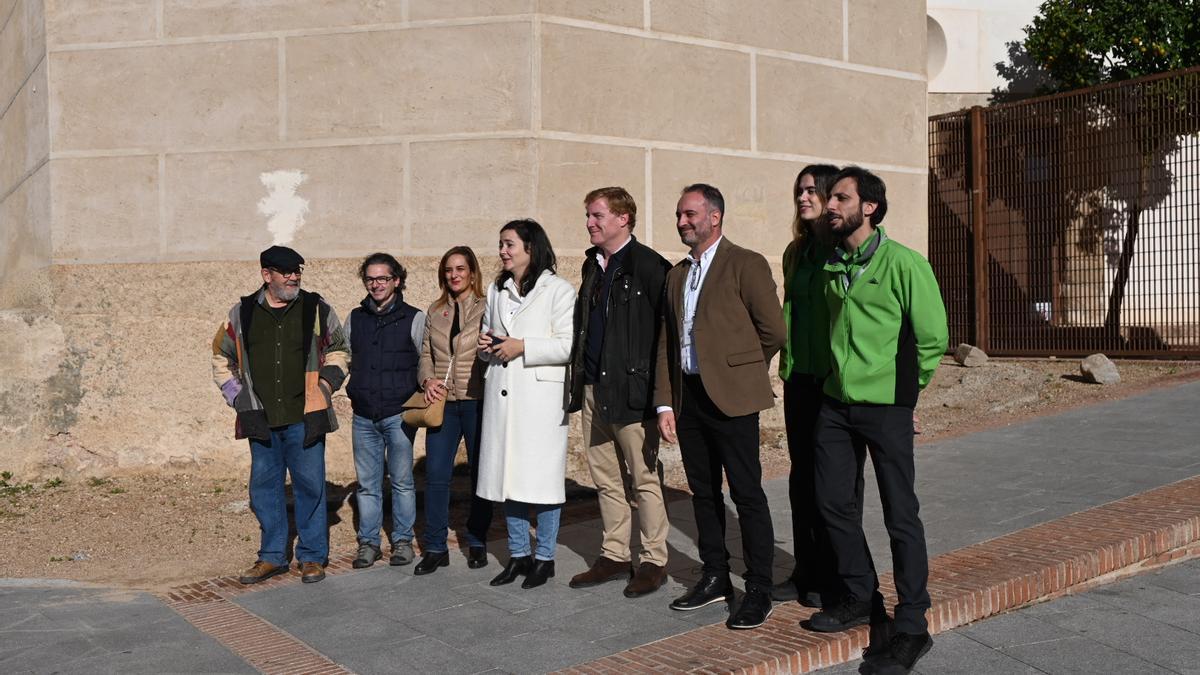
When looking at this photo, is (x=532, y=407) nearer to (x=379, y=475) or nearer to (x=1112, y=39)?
(x=379, y=475)

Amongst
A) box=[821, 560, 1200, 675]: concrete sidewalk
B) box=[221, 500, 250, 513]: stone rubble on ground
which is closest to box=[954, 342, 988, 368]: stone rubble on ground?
box=[821, 560, 1200, 675]: concrete sidewalk

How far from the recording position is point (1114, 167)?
13172mm

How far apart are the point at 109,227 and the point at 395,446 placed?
4.26m

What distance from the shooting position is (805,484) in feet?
17.0

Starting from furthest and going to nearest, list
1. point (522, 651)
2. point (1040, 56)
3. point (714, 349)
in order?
point (1040, 56) < point (714, 349) < point (522, 651)

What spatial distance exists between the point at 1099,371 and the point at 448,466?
7.46 metres

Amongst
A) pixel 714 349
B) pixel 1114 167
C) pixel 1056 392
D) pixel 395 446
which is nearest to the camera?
pixel 714 349

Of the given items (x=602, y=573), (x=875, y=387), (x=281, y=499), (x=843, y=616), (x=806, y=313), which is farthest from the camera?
(x=281, y=499)

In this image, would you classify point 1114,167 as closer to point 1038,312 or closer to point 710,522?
point 1038,312

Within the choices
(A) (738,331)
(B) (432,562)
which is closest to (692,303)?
(A) (738,331)

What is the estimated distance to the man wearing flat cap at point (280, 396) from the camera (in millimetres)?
6152

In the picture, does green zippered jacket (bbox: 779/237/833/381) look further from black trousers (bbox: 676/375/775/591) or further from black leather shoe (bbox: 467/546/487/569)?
black leather shoe (bbox: 467/546/487/569)

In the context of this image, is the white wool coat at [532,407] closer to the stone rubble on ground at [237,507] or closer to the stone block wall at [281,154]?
the stone rubble on ground at [237,507]

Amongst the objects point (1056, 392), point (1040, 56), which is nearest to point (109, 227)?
point (1056, 392)
